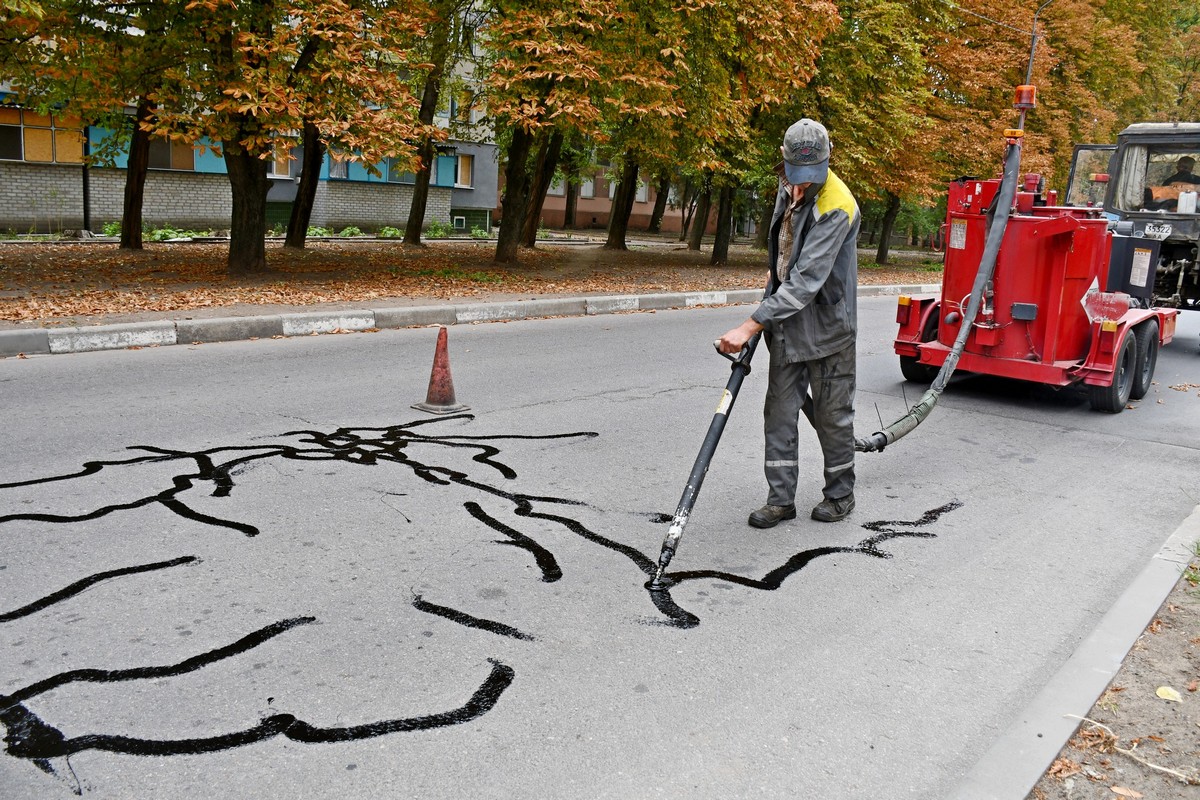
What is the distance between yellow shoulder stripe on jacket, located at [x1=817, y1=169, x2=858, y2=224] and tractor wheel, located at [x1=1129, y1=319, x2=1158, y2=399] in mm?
5561

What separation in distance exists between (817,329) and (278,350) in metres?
6.47

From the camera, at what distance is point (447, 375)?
7.57 meters

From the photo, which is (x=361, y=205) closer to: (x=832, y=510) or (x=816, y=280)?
(x=832, y=510)

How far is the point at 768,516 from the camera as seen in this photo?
5.15 meters

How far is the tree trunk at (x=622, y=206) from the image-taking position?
28.0m

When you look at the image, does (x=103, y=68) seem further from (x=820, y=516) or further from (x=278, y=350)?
(x=820, y=516)

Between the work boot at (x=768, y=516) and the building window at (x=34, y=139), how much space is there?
983 inches

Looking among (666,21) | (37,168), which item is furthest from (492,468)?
(37,168)

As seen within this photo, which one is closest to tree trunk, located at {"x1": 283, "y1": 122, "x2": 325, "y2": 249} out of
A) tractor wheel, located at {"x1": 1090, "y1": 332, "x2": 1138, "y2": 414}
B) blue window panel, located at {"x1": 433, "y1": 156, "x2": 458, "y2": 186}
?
blue window panel, located at {"x1": 433, "y1": 156, "x2": 458, "y2": 186}

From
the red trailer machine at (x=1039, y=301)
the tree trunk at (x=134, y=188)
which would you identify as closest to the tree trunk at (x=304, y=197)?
the tree trunk at (x=134, y=188)

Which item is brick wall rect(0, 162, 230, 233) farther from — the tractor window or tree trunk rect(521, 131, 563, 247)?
the tractor window

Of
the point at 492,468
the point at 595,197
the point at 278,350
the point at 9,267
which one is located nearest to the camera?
the point at 492,468

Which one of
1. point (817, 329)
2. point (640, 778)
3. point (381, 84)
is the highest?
point (381, 84)

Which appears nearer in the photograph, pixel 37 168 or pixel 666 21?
pixel 666 21
